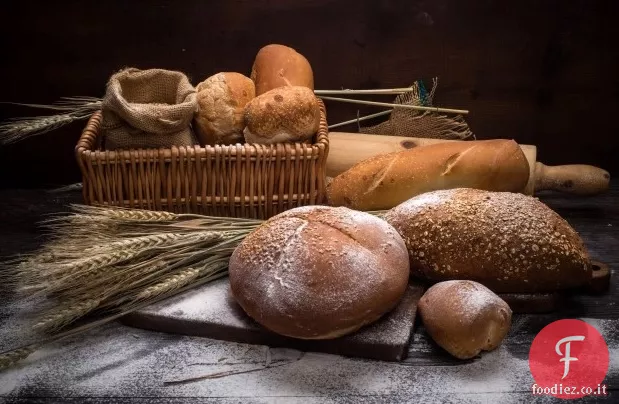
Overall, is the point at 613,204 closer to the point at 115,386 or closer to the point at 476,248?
the point at 476,248

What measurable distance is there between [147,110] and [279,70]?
54cm

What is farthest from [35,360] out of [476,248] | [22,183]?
[22,183]

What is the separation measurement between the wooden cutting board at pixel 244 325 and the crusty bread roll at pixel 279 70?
2.73 feet

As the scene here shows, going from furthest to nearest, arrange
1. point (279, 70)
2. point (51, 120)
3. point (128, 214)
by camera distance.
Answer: point (279, 70), point (51, 120), point (128, 214)

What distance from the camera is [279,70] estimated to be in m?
2.25

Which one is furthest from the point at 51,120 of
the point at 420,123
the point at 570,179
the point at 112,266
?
the point at 570,179

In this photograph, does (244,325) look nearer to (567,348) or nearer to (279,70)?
(567,348)

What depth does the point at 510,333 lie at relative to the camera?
157 centimetres

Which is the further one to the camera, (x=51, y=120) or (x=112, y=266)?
(x=51, y=120)

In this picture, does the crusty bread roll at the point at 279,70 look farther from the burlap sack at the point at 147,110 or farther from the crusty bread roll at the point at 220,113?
the burlap sack at the point at 147,110

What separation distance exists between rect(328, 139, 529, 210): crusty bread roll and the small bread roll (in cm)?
57

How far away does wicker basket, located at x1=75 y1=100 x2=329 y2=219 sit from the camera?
6.27 feet

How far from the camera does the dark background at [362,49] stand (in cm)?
250

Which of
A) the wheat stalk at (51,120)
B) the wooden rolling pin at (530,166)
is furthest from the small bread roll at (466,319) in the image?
the wheat stalk at (51,120)
